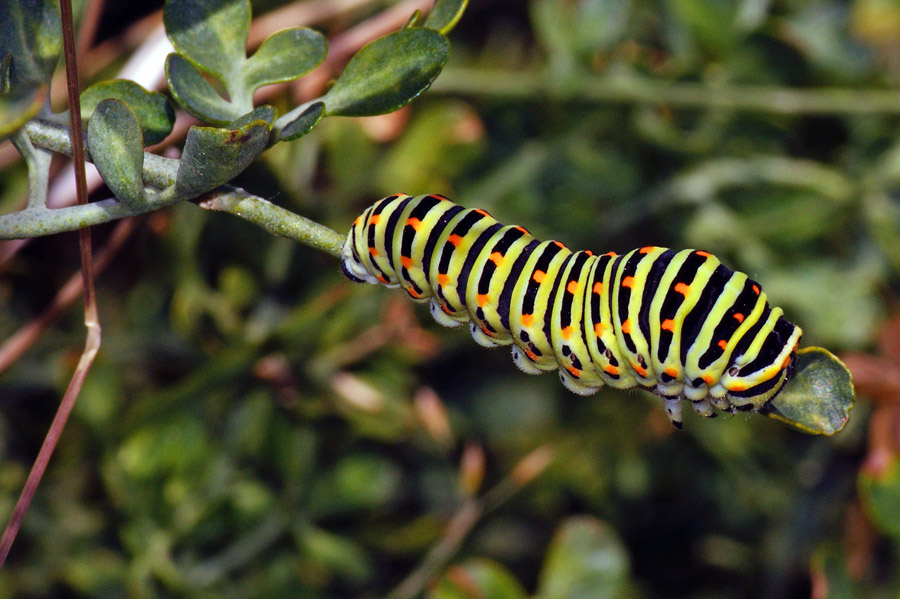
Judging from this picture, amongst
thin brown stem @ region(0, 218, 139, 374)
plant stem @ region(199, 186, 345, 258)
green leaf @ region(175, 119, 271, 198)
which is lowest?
thin brown stem @ region(0, 218, 139, 374)

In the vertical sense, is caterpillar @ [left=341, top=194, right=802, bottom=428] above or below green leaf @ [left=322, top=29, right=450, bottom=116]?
below

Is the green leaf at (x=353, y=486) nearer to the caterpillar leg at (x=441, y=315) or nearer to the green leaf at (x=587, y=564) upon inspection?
the green leaf at (x=587, y=564)

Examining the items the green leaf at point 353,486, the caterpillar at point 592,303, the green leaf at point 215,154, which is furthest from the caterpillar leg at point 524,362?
the green leaf at point 353,486

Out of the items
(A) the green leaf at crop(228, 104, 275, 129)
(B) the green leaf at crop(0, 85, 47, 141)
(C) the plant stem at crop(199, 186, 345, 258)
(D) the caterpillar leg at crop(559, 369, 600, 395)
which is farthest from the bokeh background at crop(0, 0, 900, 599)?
(B) the green leaf at crop(0, 85, 47, 141)

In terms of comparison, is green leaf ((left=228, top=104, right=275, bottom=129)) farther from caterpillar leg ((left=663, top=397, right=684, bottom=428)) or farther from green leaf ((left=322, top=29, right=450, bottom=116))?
caterpillar leg ((left=663, top=397, right=684, bottom=428))

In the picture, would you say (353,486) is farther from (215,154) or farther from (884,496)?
(215,154)

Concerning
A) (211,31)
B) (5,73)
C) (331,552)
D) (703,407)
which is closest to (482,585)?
(331,552)

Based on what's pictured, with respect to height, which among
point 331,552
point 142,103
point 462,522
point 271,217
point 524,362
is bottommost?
point 462,522
